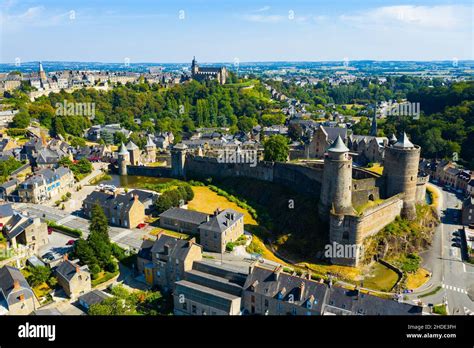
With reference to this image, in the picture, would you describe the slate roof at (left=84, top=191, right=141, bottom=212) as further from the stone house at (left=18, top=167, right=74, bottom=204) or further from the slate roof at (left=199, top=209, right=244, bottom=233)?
the slate roof at (left=199, top=209, right=244, bottom=233)

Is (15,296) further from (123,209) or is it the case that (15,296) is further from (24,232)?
(123,209)

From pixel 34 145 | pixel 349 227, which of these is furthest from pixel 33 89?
pixel 349 227

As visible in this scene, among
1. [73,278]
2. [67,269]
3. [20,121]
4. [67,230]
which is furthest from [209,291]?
[20,121]

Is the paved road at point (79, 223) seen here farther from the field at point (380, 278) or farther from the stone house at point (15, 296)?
the field at point (380, 278)

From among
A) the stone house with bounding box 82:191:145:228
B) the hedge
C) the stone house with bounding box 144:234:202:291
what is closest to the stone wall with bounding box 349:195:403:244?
the stone house with bounding box 144:234:202:291

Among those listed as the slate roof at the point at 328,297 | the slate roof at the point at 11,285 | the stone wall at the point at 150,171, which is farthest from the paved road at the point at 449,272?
the stone wall at the point at 150,171

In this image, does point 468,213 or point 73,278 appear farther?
point 468,213

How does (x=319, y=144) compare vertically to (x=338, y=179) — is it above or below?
above

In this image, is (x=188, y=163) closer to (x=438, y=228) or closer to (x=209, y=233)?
(x=209, y=233)
